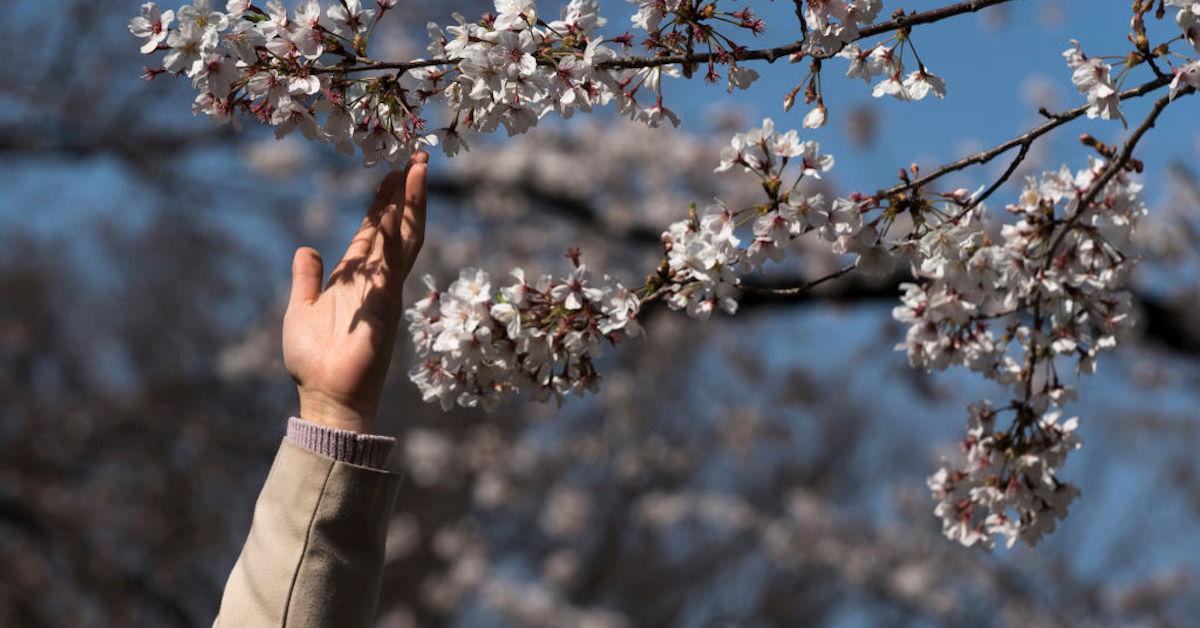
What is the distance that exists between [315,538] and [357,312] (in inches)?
14.2

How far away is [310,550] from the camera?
5.75 feet

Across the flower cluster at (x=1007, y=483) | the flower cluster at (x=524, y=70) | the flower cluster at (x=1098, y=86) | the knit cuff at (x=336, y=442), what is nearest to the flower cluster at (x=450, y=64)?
the flower cluster at (x=524, y=70)

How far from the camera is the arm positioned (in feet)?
5.74

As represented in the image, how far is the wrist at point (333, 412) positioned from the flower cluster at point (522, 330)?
0.19 meters

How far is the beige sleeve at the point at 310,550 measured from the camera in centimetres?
174

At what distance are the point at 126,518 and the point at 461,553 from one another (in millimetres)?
3299

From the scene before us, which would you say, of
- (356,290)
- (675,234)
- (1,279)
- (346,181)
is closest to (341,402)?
(356,290)

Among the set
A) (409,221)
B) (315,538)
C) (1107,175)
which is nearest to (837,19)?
(1107,175)

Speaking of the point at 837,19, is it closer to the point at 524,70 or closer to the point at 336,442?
the point at 524,70

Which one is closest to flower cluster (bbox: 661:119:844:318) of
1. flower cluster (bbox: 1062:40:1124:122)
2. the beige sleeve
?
flower cluster (bbox: 1062:40:1124:122)

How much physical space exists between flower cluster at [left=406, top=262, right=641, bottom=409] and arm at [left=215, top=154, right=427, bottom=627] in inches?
4.5

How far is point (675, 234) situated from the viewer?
194 centimetres

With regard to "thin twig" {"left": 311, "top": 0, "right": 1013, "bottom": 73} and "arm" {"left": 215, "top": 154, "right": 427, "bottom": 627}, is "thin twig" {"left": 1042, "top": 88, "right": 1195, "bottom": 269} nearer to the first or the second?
"thin twig" {"left": 311, "top": 0, "right": 1013, "bottom": 73}

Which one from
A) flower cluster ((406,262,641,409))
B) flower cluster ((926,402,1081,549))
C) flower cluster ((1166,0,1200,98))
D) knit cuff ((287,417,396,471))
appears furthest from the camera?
flower cluster ((926,402,1081,549))
